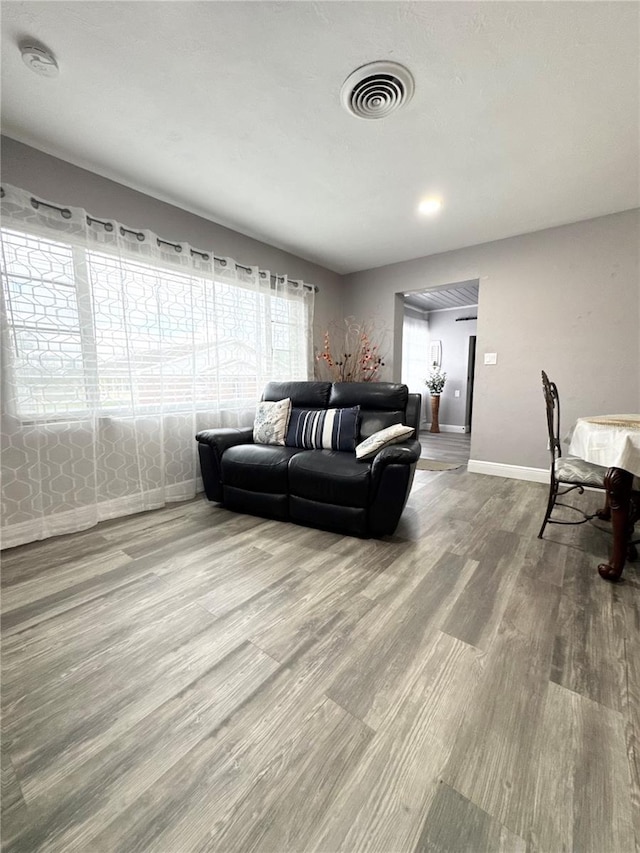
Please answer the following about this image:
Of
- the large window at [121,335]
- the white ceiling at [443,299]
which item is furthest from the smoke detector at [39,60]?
the white ceiling at [443,299]

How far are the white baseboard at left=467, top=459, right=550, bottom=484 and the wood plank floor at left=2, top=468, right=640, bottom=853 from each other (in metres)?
1.50

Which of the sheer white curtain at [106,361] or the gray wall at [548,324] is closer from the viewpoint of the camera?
the sheer white curtain at [106,361]

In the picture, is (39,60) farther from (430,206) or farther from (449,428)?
(449,428)

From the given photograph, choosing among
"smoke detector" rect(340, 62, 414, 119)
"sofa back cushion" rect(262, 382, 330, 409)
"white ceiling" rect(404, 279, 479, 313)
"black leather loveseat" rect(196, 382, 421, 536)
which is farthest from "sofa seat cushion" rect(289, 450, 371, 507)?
"white ceiling" rect(404, 279, 479, 313)

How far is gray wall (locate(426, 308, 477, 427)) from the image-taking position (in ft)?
21.1

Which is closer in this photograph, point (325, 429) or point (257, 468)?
point (257, 468)

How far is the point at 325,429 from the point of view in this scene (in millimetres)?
2705

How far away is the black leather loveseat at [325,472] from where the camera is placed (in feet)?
6.77

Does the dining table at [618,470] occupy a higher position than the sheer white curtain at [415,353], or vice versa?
the sheer white curtain at [415,353]

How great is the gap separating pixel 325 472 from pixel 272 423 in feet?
2.81

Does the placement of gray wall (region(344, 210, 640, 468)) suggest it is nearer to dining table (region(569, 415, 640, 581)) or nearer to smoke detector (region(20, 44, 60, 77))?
dining table (region(569, 415, 640, 581))

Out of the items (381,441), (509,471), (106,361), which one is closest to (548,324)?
(509,471)

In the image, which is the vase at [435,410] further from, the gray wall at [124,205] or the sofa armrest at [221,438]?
the sofa armrest at [221,438]

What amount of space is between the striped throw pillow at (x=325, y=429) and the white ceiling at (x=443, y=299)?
11.0 ft
